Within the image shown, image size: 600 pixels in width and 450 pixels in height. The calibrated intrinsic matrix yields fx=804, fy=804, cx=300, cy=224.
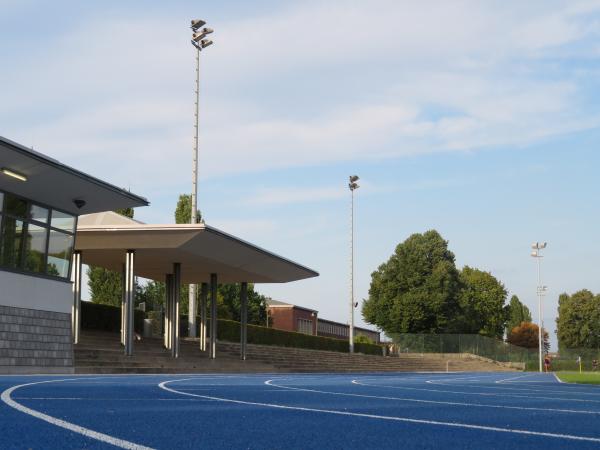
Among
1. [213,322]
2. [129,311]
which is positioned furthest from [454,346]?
[129,311]

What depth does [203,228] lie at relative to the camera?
96.4ft

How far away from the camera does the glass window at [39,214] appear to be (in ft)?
78.3

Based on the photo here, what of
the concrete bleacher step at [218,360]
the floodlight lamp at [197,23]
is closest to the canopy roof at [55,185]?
the concrete bleacher step at [218,360]

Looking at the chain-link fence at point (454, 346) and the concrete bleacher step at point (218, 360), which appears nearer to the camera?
the concrete bleacher step at point (218, 360)

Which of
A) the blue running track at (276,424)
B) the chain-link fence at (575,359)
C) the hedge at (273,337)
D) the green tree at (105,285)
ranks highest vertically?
the green tree at (105,285)

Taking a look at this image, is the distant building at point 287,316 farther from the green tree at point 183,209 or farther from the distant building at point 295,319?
the green tree at point 183,209

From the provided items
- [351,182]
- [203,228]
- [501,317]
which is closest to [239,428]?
[203,228]

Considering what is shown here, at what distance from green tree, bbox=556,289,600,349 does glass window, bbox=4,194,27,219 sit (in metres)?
101

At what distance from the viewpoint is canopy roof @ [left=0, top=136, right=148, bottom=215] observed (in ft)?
68.0

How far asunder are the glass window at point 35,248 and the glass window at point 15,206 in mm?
524

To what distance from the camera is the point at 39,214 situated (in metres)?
24.2

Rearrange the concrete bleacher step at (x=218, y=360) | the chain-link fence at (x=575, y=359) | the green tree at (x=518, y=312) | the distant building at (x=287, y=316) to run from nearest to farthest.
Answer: the concrete bleacher step at (x=218, y=360), the chain-link fence at (x=575, y=359), the distant building at (x=287, y=316), the green tree at (x=518, y=312)

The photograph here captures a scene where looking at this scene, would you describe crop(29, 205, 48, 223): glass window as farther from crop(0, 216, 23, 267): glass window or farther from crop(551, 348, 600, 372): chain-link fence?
crop(551, 348, 600, 372): chain-link fence

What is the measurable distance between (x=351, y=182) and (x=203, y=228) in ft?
116
